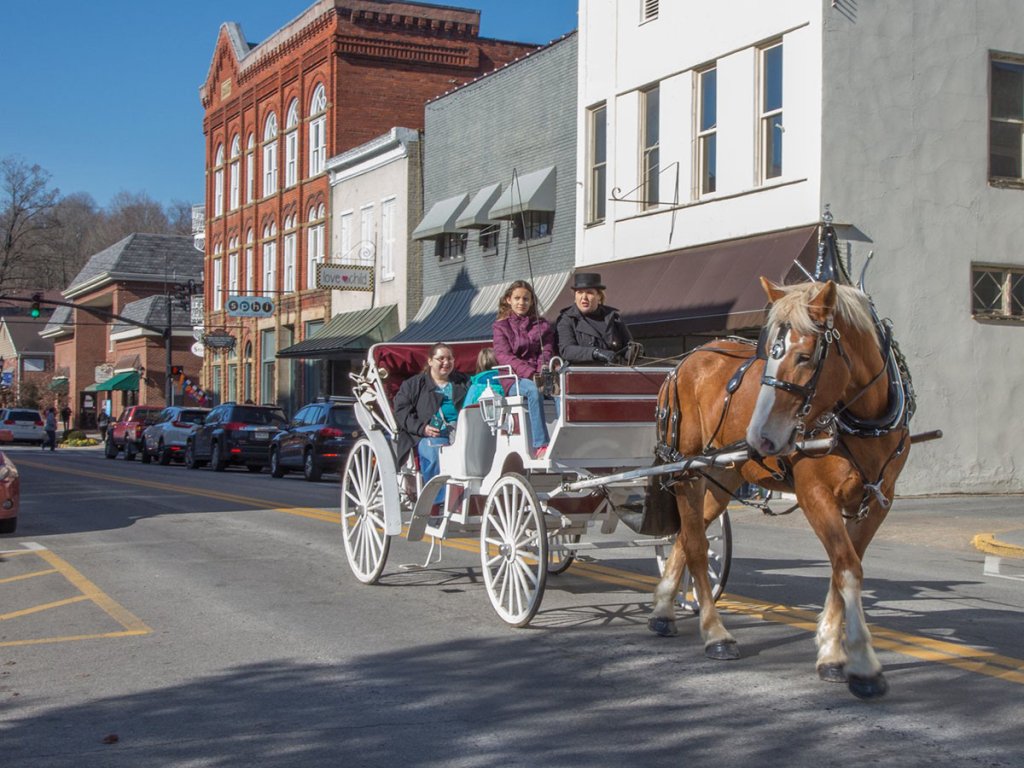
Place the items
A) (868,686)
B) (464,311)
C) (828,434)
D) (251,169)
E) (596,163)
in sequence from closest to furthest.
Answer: (868,686)
(828,434)
(596,163)
(464,311)
(251,169)

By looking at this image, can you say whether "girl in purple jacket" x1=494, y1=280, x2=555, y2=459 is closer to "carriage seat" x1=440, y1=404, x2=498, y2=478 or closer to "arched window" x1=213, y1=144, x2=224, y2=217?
"carriage seat" x1=440, y1=404, x2=498, y2=478

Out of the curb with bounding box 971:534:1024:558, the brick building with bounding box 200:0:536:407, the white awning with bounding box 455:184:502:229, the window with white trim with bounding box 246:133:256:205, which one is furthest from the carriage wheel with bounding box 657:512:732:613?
the window with white trim with bounding box 246:133:256:205

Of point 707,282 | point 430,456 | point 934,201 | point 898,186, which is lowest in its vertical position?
point 430,456

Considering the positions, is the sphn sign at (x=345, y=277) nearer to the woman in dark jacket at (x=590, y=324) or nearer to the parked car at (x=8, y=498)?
the parked car at (x=8, y=498)

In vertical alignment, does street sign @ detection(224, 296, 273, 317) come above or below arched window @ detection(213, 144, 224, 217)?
below

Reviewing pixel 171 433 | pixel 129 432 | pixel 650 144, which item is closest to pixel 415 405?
pixel 650 144

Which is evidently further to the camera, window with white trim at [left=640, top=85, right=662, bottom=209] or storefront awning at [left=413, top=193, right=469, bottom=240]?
storefront awning at [left=413, top=193, right=469, bottom=240]

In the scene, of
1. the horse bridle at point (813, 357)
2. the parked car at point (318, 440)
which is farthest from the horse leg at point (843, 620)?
→ the parked car at point (318, 440)

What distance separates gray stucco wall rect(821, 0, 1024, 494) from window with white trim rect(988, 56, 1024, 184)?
0.28 m

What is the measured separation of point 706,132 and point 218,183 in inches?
1360

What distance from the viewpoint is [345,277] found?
36.6m

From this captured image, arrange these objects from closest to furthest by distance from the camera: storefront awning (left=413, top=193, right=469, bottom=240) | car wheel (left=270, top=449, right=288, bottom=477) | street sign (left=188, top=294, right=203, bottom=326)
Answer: car wheel (left=270, top=449, right=288, bottom=477), storefront awning (left=413, top=193, right=469, bottom=240), street sign (left=188, top=294, right=203, bottom=326)

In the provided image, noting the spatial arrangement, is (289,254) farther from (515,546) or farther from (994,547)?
(515,546)

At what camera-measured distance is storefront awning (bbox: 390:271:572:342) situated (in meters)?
28.6
